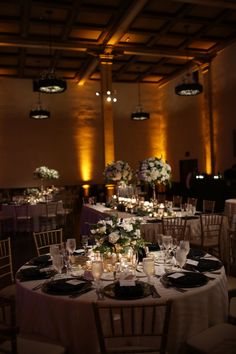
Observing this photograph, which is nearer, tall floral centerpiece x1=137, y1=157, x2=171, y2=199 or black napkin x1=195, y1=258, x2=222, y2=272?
black napkin x1=195, y1=258, x2=222, y2=272

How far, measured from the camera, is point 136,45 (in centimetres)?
1170

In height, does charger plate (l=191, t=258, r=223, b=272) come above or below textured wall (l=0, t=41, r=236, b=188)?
below

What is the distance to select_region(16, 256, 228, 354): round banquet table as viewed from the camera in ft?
7.82

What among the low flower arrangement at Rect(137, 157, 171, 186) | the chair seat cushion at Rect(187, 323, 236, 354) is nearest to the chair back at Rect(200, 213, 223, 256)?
the low flower arrangement at Rect(137, 157, 171, 186)

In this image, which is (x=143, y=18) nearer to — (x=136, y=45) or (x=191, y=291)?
(x=136, y=45)

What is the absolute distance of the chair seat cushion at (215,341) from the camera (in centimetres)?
232

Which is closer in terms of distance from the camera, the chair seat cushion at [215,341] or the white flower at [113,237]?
the chair seat cushion at [215,341]

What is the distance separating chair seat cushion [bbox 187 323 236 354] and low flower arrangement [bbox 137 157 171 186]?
3645mm

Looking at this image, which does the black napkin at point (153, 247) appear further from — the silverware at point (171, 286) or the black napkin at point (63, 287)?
the black napkin at point (63, 287)

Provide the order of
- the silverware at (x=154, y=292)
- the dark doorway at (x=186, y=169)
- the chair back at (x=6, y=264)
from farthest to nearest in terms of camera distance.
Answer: the dark doorway at (x=186, y=169) < the chair back at (x=6, y=264) < the silverware at (x=154, y=292)

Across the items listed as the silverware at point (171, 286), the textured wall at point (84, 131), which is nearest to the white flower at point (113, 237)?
the silverware at point (171, 286)

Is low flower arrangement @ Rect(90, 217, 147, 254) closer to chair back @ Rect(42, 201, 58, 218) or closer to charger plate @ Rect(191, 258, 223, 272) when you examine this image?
charger plate @ Rect(191, 258, 223, 272)

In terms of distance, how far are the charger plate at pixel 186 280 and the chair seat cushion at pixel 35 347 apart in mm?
824

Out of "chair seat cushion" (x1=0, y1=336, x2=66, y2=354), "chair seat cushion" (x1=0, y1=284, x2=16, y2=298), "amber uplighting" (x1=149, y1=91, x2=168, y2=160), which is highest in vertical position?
"amber uplighting" (x1=149, y1=91, x2=168, y2=160)
